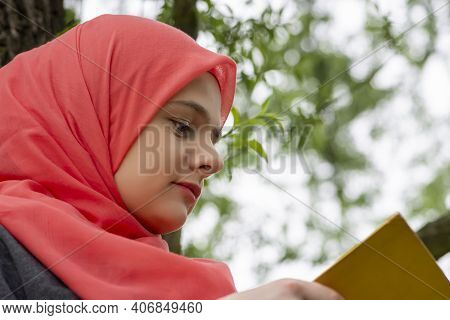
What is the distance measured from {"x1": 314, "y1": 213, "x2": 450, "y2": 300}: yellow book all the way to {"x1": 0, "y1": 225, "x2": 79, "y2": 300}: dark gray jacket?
46 centimetres

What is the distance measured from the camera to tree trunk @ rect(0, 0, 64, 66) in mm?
2266

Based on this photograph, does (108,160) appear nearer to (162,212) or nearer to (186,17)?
(162,212)

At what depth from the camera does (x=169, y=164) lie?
1.61m

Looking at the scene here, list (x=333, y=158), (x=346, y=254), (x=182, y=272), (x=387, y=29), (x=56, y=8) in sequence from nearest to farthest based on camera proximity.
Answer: (x=346, y=254) → (x=182, y=272) → (x=56, y=8) → (x=387, y=29) → (x=333, y=158)

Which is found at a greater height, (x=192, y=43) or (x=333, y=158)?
(x=192, y=43)

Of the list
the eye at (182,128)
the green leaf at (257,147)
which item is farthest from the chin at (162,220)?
the green leaf at (257,147)

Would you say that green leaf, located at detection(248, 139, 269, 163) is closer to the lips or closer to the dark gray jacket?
the lips

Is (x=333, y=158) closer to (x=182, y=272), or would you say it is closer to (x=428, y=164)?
(x=428, y=164)

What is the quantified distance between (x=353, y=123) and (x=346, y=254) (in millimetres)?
6534

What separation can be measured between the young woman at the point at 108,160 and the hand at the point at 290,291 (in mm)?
190

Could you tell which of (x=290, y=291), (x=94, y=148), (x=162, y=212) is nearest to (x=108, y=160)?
(x=94, y=148)

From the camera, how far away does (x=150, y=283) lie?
1.40m

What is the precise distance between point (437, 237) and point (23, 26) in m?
1.26
